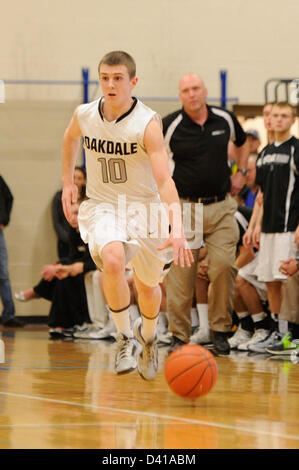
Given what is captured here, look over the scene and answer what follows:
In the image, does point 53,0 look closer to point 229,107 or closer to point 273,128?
point 229,107

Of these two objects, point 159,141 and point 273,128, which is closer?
point 159,141

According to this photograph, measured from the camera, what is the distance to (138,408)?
4234 mm

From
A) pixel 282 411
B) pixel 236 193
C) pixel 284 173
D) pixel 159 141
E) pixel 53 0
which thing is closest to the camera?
pixel 282 411

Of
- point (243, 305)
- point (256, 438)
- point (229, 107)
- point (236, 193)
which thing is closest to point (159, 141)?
point (256, 438)

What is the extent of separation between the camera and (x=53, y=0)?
11531 millimetres

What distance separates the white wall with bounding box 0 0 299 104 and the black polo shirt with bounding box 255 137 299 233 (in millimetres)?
4443

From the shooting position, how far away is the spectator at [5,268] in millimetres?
10664

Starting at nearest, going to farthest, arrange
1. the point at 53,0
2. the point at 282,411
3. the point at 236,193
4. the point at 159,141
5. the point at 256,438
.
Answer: the point at 256,438 → the point at 282,411 → the point at 159,141 → the point at 236,193 → the point at 53,0

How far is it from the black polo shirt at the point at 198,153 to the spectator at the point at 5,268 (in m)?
3.95

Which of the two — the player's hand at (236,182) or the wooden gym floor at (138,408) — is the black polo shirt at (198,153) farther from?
the player's hand at (236,182)

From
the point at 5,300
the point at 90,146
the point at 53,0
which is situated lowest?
the point at 5,300

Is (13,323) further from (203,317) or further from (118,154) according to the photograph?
(118,154)

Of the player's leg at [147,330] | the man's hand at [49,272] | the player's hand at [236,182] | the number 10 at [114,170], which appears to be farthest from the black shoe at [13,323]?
the number 10 at [114,170]

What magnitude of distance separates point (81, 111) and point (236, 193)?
4.32 metres
